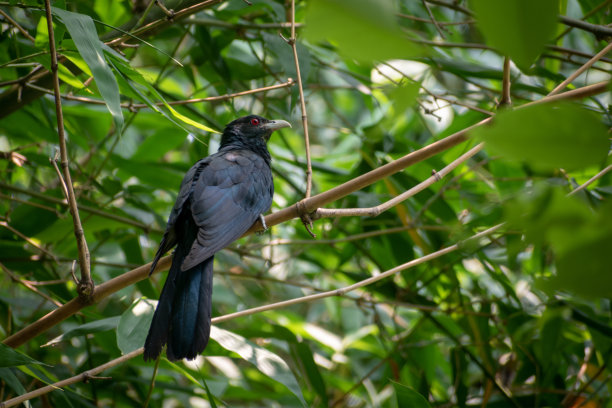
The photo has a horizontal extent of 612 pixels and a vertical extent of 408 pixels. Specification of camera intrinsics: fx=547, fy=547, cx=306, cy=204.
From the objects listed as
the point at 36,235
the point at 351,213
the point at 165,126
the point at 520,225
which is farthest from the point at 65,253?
the point at 520,225

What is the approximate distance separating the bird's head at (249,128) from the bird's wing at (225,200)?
0.46m

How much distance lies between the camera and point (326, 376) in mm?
4371

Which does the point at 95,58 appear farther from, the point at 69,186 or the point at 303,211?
the point at 303,211

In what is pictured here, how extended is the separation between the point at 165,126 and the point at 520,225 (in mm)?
3502

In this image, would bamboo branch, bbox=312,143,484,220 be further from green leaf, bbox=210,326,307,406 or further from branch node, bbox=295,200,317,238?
green leaf, bbox=210,326,307,406

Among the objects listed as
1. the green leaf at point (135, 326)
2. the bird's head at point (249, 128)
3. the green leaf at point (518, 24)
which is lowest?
the green leaf at point (135, 326)

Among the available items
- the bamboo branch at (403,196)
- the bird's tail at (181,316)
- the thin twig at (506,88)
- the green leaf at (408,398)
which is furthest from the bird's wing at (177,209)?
the thin twig at (506,88)

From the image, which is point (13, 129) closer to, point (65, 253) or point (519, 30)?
point (65, 253)

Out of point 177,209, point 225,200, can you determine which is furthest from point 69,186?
point 225,200

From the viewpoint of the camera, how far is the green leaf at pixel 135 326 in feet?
6.67

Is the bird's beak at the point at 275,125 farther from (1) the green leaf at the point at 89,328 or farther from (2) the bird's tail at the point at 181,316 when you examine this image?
(1) the green leaf at the point at 89,328

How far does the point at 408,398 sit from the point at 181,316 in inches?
37.4

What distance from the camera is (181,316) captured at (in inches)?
86.0

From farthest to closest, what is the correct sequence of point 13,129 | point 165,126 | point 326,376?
1. point 326,376
2. point 165,126
3. point 13,129
